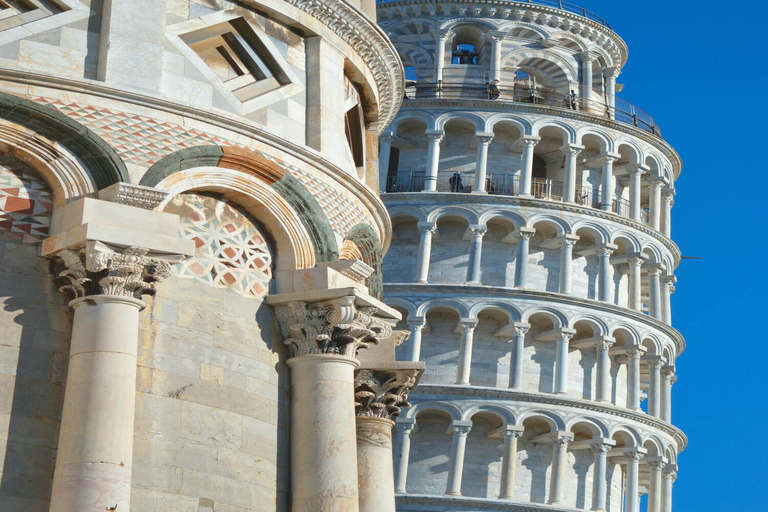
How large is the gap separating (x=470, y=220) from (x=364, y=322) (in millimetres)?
44413

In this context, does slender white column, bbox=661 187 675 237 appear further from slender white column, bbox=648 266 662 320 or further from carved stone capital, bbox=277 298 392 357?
carved stone capital, bbox=277 298 392 357

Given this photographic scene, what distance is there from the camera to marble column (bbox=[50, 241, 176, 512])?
1281 centimetres

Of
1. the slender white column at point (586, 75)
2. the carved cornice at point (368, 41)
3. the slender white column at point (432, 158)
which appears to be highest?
the slender white column at point (586, 75)

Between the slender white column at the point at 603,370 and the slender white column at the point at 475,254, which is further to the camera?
the slender white column at the point at 603,370

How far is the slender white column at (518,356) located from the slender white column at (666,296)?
28.2 feet

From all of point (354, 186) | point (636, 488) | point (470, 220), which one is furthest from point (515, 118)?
point (354, 186)

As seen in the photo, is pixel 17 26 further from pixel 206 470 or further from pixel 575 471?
pixel 575 471

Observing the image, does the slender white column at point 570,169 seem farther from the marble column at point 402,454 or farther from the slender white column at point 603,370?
the marble column at point 402,454

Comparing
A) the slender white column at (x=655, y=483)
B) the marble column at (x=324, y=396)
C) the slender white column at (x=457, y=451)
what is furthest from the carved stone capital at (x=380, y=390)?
the slender white column at (x=655, y=483)

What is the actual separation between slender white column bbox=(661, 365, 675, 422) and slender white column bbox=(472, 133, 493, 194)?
436 inches

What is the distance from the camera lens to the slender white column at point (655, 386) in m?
62.3

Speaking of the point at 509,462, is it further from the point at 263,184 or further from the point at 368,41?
the point at 263,184

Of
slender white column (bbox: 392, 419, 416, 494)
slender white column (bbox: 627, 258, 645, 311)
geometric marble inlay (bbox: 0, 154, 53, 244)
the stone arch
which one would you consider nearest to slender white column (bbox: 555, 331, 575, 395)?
slender white column (bbox: 627, 258, 645, 311)

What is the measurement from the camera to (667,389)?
208ft
